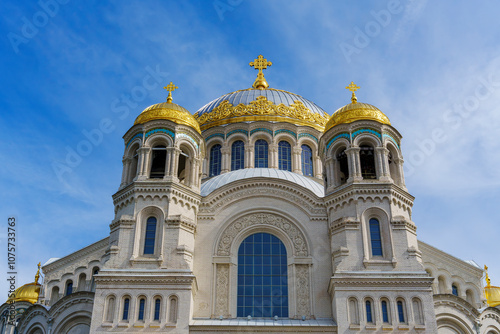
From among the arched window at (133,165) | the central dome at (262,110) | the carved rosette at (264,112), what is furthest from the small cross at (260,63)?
the arched window at (133,165)

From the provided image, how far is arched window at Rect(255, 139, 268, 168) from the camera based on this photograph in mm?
31328

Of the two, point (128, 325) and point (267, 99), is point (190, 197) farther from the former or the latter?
point (267, 99)

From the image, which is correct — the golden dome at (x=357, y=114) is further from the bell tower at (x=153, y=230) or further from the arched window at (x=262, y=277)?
the bell tower at (x=153, y=230)

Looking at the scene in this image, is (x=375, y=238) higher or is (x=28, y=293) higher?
(x=375, y=238)

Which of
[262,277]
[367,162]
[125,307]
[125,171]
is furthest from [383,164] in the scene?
[125,307]

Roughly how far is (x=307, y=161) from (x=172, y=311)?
46.6 feet

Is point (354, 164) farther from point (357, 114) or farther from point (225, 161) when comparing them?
point (225, 161)

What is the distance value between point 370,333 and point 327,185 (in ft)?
22.7

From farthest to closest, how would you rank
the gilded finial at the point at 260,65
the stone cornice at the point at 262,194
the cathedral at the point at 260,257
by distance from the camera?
the gilded finial at the point at 260,65, the stone cornice at the point at 262,194, the cathedral at the point at 260,257

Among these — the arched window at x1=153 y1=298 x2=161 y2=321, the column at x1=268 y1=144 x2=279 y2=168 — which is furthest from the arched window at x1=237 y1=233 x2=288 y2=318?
the column at x1=268 y1=144 x2=279 y2=168

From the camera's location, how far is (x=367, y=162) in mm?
25875

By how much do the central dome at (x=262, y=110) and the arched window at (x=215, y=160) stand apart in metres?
1.44

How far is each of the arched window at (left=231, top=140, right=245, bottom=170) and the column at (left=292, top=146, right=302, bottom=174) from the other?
9.20ft

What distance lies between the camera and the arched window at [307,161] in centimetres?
3153
